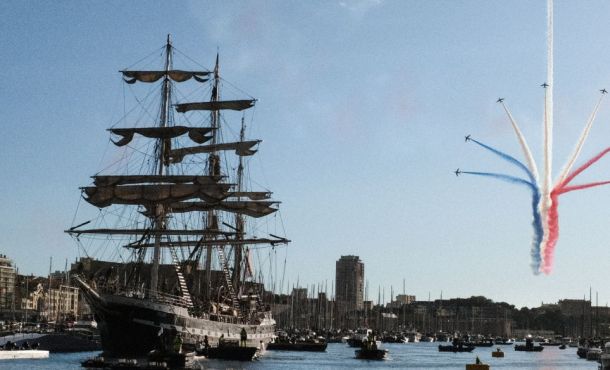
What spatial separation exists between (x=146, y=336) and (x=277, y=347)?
179ft

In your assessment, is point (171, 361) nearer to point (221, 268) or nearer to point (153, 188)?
point (153, 188)

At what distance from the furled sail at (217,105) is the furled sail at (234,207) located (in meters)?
11.6

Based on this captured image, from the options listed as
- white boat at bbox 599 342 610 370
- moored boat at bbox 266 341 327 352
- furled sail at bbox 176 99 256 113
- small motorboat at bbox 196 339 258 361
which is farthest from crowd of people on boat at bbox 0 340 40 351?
white boat at bbox 599 342 610 370

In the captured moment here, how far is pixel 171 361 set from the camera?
6719cm

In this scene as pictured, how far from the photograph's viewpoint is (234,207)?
118 meters

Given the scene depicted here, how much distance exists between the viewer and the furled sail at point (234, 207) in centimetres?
11012

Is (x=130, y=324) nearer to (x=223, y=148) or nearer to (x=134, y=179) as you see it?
(x=134, y=179)

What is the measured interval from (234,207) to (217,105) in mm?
12741

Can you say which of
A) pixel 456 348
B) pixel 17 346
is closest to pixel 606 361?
pixel 17 346

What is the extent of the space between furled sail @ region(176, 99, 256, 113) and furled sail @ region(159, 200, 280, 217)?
11557mm

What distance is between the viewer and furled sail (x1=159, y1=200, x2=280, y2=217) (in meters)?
110

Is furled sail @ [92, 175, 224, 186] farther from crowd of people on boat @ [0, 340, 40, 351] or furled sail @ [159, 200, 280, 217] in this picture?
crowd of people on boat @ [0, 340, 40, 351]

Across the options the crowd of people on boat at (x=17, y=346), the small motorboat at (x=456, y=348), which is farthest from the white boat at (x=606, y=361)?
the small motorboat at (x=456, y=348)

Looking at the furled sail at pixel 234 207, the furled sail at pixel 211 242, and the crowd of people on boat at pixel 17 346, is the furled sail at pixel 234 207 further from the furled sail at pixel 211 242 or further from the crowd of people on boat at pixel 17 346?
the crowd of people on boat at pixel 17 346
